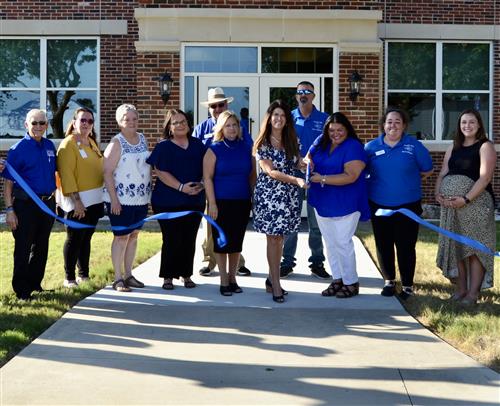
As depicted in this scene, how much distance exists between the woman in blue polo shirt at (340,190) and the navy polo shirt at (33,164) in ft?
8.18

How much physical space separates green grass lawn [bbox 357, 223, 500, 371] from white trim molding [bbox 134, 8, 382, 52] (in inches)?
208

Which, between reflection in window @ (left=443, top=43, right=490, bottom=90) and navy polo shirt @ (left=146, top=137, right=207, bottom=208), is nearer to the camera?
navy polo shirt @ (left=146, top=137, right=207, bottom=208)

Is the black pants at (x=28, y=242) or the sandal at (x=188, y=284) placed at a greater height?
the black pants at (x=28, y=242)

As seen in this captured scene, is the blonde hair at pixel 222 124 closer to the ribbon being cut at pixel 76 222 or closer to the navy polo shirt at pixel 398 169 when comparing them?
the ribbon being cut at pixel 76 222

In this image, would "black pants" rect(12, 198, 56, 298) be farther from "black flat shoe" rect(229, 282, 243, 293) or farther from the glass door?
the glass door

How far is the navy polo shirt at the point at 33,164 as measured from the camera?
271 inches

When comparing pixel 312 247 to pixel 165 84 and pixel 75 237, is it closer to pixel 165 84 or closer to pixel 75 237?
pixel 75 237

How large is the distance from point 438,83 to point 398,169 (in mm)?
8418

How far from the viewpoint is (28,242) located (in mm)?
7020

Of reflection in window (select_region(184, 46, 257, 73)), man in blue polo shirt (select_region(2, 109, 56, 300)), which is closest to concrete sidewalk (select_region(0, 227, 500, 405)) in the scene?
man in blue polo shirt (select_region(2, 109, 56, 300))

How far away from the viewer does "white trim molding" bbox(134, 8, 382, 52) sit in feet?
41.3

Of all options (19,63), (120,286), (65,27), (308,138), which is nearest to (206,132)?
(308,138)

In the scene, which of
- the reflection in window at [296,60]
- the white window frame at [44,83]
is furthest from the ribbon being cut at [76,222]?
the white window frame at [44,83]

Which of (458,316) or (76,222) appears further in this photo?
(76,222)
